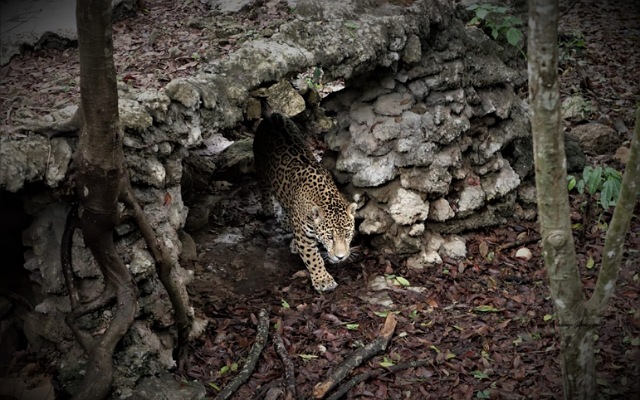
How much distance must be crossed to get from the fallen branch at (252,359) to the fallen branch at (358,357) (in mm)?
736

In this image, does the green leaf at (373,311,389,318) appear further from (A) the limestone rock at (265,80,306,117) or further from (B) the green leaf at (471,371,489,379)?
(A) the limestone rock at (265,80,306,117)

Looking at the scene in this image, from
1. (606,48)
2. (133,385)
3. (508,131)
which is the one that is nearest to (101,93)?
(133,385)

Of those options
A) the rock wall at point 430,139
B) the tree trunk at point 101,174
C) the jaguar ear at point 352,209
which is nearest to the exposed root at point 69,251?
the tree trunk at point 101,174

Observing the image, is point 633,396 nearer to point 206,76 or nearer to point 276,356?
point 276,356

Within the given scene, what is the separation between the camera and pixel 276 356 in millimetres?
6562

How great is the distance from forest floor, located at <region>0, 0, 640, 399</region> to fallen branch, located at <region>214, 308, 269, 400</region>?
101 mm

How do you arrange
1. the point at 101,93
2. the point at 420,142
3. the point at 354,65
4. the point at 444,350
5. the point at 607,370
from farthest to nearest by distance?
the point at 420,142 → the point at 354,65 → the point at 444,350 → the point at 607,370 → the point at 101,93

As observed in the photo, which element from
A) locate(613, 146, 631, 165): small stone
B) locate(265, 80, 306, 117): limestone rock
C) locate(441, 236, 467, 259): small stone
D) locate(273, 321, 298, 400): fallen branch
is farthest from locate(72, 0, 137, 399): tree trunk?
locate(613, 146, 631, 165): small stone

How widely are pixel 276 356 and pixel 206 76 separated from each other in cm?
297

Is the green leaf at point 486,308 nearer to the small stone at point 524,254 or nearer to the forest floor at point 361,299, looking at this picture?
the forest floor at point 361,299

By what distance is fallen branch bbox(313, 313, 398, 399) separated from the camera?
19.2 feet

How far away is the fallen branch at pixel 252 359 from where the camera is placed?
19.4ft

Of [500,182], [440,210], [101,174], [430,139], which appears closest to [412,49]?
[430,139]

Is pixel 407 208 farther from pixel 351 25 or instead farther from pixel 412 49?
pixel 351 25
